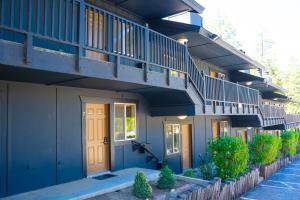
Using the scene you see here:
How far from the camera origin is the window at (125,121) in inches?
396

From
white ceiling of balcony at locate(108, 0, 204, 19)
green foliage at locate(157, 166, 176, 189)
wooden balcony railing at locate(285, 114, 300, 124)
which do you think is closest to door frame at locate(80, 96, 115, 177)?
green foliage at locate(157, 166, 176, 189)

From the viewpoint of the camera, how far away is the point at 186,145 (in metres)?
14.6

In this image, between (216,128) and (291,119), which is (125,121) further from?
(291,119)

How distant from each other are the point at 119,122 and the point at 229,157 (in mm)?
4066

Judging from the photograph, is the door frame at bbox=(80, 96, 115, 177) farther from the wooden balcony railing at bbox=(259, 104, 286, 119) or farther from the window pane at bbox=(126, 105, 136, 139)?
the wooden balcony railing at bbox=(259, 104, 286, 119)

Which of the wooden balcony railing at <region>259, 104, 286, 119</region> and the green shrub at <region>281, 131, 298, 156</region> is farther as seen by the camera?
the green shrub at <region>281, 131, 298, 156</region>

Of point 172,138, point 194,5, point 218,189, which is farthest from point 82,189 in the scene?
point 194,5

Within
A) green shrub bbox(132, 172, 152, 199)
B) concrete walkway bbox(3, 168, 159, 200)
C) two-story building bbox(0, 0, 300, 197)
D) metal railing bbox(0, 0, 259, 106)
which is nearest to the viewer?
metal railing bbox(0, 0, 259, 106)

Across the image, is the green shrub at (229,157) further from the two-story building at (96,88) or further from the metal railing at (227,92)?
the metal railing at (227,92)

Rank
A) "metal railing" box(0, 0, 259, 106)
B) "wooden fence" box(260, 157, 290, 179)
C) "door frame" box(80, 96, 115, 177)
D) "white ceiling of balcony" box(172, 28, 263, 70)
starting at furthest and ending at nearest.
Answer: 1. "wooden fence" box(260, 157, 290, 179)
2. "white ceiling of balcony" box(172, 28, 263, 70)
3. "door frame" box(80, 96, 115, 177)
4. "metal railing" box(0, 0, 259, 106)

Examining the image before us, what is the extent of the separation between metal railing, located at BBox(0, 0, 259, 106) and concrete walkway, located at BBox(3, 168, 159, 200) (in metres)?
3.29

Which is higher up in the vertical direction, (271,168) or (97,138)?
(97,138)

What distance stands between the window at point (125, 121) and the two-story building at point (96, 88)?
4 centimetres

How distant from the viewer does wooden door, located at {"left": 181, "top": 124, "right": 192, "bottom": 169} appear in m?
14.2
